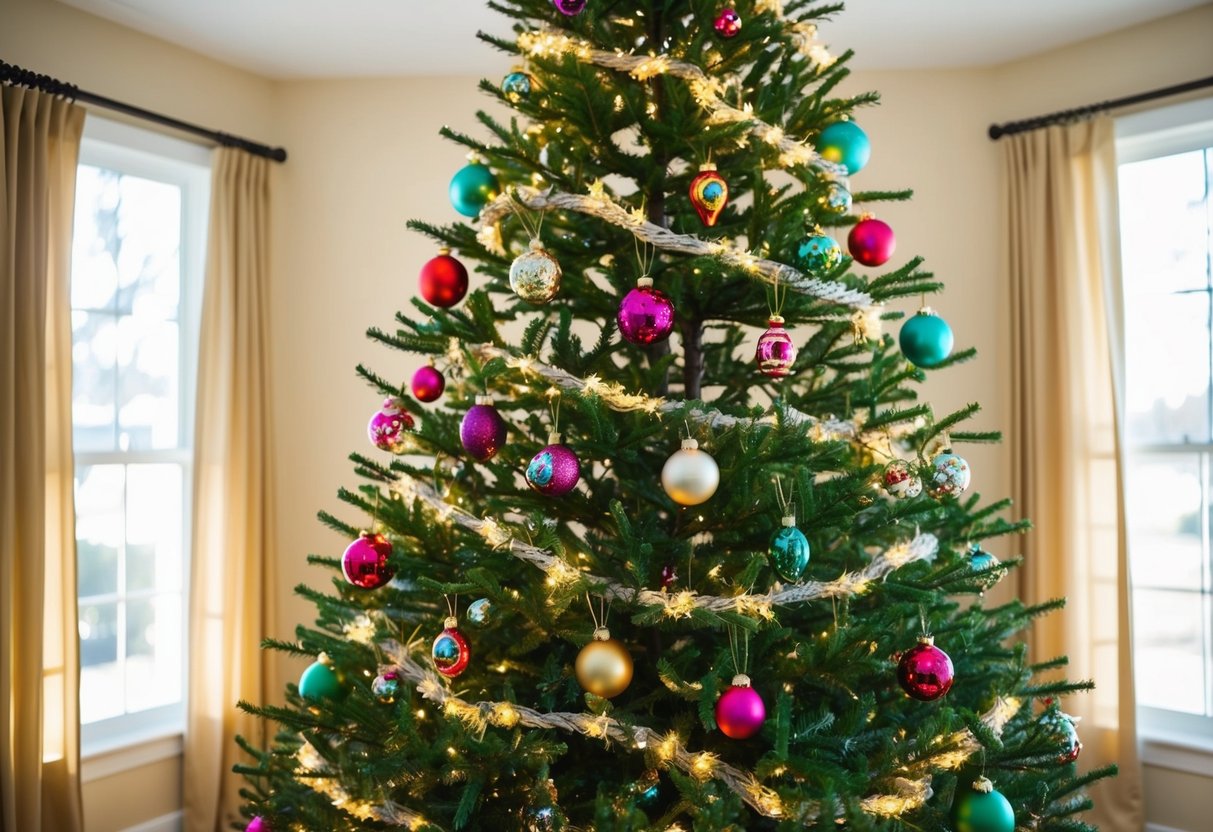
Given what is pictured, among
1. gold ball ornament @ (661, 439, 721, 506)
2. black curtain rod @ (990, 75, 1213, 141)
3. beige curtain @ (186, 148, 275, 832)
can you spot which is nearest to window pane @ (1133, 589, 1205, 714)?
black curtain rod @ (990, 75, 1213, 141)

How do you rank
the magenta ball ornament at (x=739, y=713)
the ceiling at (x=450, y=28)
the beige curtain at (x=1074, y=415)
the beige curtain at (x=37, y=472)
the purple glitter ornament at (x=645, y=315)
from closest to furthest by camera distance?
1. the magenta ball ornament at (x=739, y=713)
2. the purple glitter ornament at (x=645, y=315)
3. the beige curtain at (x=37, y=472)
4. the ceiling at (x=450, y=28)
5. the beige curtain at (x=1074, y=415)

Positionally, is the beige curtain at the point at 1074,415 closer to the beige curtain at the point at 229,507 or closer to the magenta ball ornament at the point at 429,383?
the magenta ball ornament at the point at 429,383

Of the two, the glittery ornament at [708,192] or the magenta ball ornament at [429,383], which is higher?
the glittery ornament at [708,192]

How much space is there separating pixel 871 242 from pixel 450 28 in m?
1.94

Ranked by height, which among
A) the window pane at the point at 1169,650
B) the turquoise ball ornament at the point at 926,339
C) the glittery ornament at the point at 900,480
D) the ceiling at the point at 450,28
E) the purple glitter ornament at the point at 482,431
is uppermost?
the ceiling at the point at 450,28

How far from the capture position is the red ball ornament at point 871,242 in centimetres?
A: 149

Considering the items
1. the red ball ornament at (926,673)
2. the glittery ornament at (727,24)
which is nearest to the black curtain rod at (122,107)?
the glittery ornament at (727,24)

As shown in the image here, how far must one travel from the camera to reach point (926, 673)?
1246mm

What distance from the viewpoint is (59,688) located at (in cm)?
258

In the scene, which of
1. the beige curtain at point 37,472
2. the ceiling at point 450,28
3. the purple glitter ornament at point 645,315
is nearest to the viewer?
the purple glitter ornament at point 645,315

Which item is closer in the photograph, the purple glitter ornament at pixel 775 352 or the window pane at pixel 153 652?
the purple glitter ornament at pixel 775 352

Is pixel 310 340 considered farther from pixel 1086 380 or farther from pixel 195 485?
pixel 1086 380

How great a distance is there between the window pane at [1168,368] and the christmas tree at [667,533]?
1745 millimetres

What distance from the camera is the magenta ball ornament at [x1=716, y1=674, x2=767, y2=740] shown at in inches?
45.6
